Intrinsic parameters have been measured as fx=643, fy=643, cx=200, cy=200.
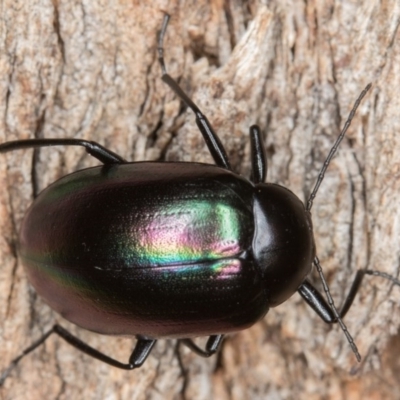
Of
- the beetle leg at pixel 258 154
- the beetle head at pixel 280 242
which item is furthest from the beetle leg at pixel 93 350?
the beetle leg at pixel 258 154

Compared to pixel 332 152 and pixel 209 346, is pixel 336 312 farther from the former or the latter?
pixel 332 152

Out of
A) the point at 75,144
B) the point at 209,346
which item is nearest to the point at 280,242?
the point at 209,346

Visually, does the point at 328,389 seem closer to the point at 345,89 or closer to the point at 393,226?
the point at 393,226

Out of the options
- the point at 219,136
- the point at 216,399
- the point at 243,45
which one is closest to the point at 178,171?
the point at 219,136

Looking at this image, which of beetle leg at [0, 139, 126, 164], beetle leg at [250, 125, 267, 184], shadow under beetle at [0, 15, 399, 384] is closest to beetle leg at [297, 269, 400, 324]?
shadow under beetle at [0, 15, 399, 384]

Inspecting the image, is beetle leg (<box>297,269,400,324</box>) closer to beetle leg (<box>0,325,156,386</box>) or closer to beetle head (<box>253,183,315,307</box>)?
beetle head (<box>253,183,315,307</box>)
